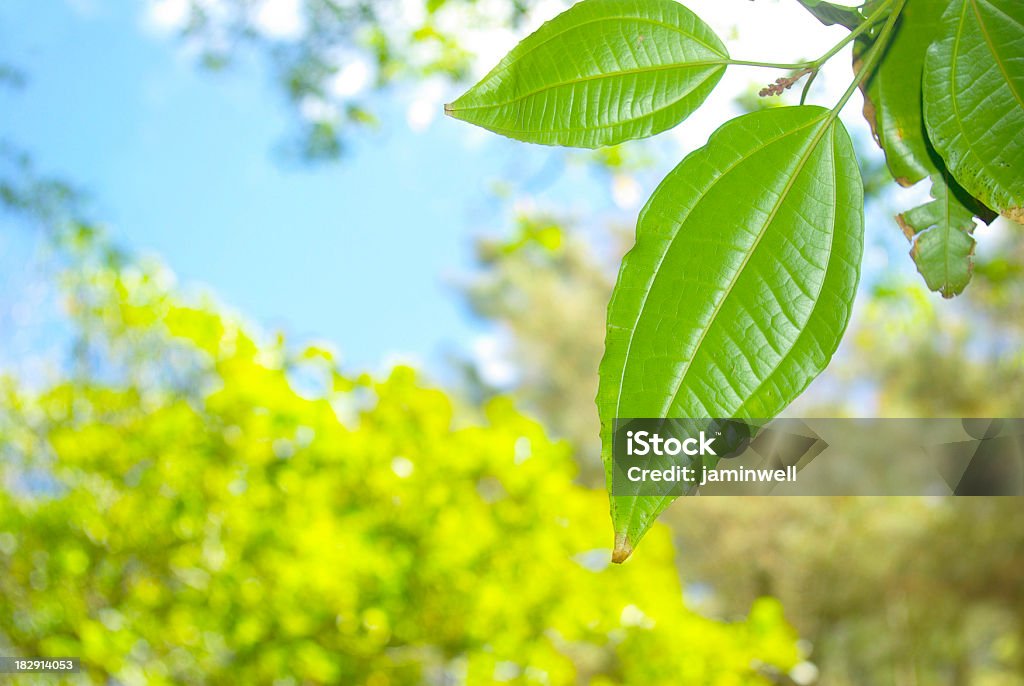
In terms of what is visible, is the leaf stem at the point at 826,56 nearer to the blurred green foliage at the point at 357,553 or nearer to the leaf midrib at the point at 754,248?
the leaf midrib at the point at 754,248

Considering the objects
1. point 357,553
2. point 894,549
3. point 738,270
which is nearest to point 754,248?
point 738,270

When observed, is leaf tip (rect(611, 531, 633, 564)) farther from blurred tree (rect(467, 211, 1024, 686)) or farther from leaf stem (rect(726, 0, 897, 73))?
blurred tree (rect(467, 211, 1024, 686))

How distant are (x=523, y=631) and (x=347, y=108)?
1.31m

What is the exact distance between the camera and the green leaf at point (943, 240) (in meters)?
0.21

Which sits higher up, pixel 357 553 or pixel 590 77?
pixel 357 553

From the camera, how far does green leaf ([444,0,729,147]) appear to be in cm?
17

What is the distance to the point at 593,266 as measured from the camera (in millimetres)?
4930

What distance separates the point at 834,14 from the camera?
0.59 ft

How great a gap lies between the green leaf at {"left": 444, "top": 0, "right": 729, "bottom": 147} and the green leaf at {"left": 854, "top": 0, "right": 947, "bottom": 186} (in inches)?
1.8

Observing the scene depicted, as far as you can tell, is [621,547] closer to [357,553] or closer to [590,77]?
[590,77]

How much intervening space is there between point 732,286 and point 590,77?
5 cm

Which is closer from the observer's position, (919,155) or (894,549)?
(919,155)

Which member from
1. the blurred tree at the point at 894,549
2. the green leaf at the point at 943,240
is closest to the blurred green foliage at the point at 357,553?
the green leaf at the point at 943,240

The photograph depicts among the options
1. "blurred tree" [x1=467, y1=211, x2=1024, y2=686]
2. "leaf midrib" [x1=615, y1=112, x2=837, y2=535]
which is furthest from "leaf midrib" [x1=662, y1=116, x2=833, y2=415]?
"blurred tree" [x1=467, y1=211, x2=1024, y2=686]
